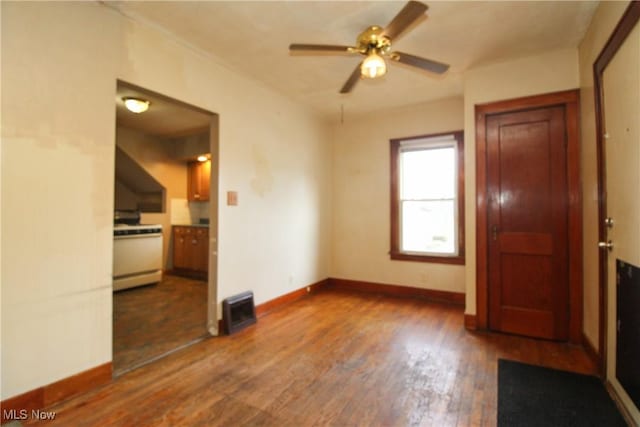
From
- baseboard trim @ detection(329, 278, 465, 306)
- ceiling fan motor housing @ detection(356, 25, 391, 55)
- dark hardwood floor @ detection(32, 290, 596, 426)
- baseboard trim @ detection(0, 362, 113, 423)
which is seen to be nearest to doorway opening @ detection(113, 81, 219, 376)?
baseboard trim @ detection(0, 362, 113, 423)

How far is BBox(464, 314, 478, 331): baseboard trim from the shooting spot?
9.91ft

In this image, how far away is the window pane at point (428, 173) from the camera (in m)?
4.04

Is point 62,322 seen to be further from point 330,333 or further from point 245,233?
point 330,333

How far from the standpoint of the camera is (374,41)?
2.10m

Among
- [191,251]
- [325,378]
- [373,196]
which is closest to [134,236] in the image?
[191,251]

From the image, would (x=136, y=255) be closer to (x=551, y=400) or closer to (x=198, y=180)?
(x=198, y=180)

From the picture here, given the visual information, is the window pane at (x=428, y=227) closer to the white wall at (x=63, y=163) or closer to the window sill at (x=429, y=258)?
the window sill at (x=429, y=258)

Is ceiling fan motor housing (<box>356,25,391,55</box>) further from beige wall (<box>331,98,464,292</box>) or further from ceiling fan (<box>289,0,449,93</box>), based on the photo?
beige wall (<box>331,98,464,292</box>)

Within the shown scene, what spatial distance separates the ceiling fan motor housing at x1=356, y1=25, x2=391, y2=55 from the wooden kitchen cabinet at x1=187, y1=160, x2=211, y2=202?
4336 mm

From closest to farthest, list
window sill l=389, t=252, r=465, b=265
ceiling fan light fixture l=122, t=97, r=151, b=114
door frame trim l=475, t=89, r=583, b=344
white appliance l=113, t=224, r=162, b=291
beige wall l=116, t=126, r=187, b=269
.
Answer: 1. door frame trim l=475, t=89, r=583, b=344
2. ceiling fan light fixture l=122, t=97, r=151, b=114
3. window sill l=389, t=252, r=465, b=265
4. white appliance l=113, t=224, r=162, b=291
5. beige wall l=116, t=126, r=187, b=269

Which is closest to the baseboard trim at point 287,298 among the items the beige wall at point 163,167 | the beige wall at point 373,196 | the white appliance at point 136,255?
the beige wall at point 373,196

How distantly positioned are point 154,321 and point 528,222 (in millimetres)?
3963

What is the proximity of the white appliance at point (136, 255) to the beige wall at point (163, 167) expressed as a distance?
0.86m

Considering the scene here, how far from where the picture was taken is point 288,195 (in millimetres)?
3953
